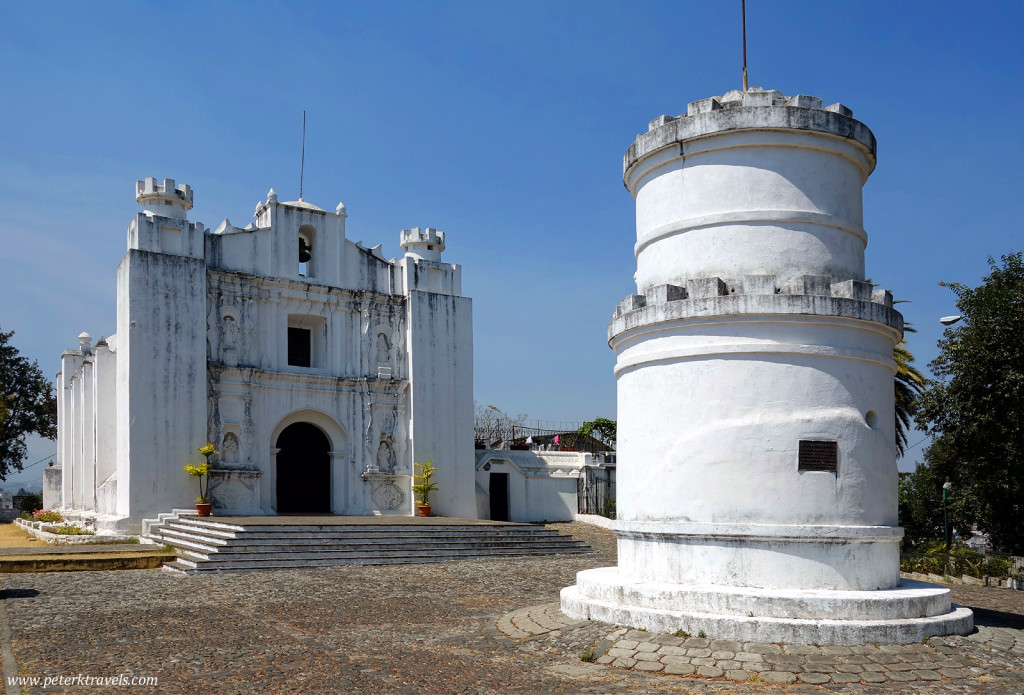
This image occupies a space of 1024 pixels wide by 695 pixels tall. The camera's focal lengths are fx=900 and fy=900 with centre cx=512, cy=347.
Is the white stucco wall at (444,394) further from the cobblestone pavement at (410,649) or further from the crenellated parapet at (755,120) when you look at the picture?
the crenellated parapet at (755,120)

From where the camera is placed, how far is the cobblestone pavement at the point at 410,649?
6355 mm

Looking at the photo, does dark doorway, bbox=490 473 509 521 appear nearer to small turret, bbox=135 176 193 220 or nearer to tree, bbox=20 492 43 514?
small turret, bbox=135 176 193 220

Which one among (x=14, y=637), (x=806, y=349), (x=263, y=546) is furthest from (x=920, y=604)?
(x=263, y=546)

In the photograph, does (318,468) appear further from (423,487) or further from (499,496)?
(499,496)

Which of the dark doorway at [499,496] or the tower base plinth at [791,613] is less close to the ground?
the tower base plinth at [791,613]

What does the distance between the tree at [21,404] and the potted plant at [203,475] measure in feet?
79.2

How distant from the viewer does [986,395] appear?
16.2m

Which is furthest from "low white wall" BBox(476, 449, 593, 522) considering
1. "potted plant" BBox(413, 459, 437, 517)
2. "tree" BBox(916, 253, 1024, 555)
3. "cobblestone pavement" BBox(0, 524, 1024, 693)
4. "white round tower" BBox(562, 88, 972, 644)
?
"white round tower" BBox(562, 88, 972, 644)

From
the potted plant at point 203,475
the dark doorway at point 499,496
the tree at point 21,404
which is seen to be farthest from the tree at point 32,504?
the dark doorway at point 499,496

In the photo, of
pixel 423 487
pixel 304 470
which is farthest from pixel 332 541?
pixel 304 470

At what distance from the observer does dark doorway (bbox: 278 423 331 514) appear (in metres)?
22.6

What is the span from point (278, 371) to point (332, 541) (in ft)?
20.4

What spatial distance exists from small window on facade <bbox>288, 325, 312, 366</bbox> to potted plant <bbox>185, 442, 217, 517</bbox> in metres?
3.73

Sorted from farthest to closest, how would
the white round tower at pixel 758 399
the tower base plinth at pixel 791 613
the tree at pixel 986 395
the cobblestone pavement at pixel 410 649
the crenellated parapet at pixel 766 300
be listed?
the tree at pixel 986 395 < the crenellated parapet at pixel 766 300 < the white round tower at pixel 758 399 < the tower base plinth at pixel 791 613 < the cobblestone pavement at pixel 410 649
